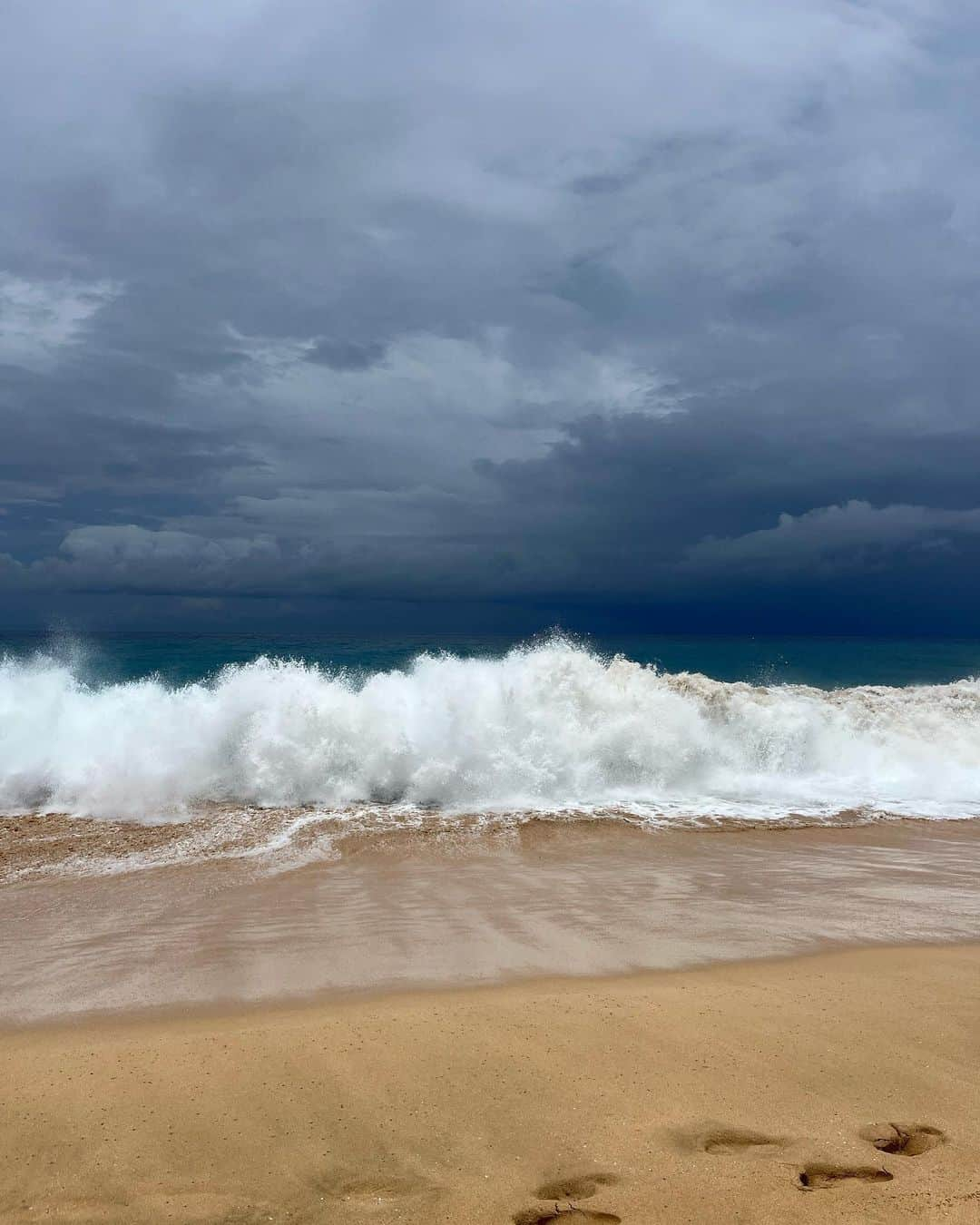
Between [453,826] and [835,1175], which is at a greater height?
[835,1175]

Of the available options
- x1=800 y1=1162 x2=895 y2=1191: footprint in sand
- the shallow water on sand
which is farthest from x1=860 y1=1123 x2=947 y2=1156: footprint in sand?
the shallow water on sand

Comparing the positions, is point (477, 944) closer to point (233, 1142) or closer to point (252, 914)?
point (252, 914)

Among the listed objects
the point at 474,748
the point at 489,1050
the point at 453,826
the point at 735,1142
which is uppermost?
the point at 474,748

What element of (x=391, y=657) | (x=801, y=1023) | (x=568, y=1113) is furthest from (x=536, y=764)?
(x=391, y=657)

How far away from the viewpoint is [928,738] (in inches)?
603

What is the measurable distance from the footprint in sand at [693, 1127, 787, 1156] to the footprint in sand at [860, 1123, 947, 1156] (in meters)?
0.45

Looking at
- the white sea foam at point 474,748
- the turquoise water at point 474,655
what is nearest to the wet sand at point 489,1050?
the white sea foam at point 474,748

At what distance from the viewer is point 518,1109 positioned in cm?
418

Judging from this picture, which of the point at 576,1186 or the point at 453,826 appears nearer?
the point at 576,1186

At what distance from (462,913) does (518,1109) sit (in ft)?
11.0

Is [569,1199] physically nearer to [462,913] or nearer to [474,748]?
[462,913]

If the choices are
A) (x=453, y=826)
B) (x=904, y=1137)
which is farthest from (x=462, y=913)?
(x=904, y=1137)

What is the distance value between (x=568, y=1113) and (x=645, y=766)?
29.7 ft

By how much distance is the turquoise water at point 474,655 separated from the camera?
125 ft
